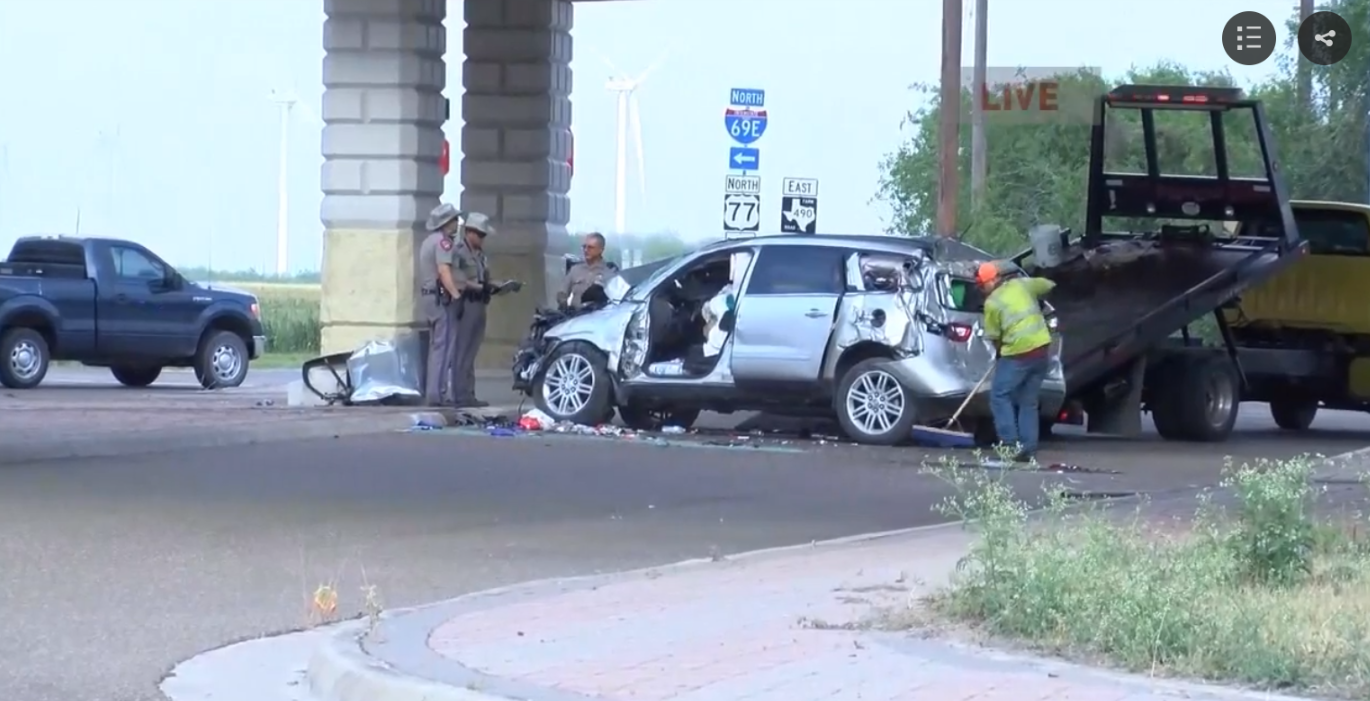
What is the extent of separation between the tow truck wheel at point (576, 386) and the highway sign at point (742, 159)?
17.2ft

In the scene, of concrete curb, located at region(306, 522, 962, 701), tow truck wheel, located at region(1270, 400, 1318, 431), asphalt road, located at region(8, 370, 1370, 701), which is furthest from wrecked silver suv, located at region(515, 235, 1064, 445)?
concrete curb, located at region(306, 522, 962, 701)

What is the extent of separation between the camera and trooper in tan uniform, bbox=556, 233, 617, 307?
21.5 metres

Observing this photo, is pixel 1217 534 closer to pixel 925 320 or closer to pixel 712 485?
pixel 712 485

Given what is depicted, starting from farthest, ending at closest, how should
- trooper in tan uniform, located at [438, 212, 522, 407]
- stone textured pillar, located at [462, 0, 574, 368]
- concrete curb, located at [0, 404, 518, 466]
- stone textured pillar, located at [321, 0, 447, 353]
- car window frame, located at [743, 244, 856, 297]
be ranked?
stone textured pillar, located at [462, 0, 574, 368], stone textured pillar, located at [321, 0, 447, 353], trooper in tan uniform, located at [438, 212, 522, 407], car window frame, located at [743, 244, 856, 297], concrete curb, located at [0, 404, 518, 466]

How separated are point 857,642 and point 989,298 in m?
9.42

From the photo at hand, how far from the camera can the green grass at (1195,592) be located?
790 centimetres

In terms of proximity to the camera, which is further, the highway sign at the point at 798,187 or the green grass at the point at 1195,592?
the highway sign at the point at 798,187

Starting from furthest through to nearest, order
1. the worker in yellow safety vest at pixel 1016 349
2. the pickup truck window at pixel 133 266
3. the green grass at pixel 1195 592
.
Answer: the pickup truck window at pixel 133 266 → the worker in yellow safety vest at pixel 1016 349 → the green grass at pixel 1195 592

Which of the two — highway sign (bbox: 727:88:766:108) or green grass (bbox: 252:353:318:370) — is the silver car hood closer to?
highway sign (bbox: 727:88:766:108)

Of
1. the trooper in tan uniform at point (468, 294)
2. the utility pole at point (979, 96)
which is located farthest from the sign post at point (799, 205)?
the utility pole at point (979, 96)

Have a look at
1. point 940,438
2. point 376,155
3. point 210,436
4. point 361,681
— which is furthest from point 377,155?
point 361,681

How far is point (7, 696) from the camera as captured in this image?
819 centimetres

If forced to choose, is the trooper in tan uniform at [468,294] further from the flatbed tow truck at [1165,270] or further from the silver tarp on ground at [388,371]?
the flatbed tow truck at [1165,270]

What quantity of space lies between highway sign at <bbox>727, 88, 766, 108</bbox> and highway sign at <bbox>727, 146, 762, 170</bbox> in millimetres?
485
